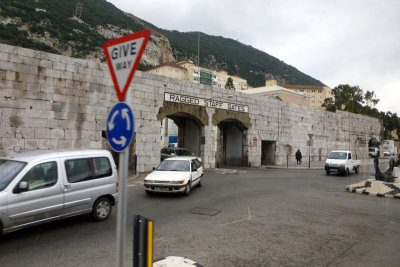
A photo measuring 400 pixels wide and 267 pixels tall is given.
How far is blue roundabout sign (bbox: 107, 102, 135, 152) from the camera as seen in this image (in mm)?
2754

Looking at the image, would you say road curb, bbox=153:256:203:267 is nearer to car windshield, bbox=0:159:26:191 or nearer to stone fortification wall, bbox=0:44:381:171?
car windshield, bbox=0:159:26:191

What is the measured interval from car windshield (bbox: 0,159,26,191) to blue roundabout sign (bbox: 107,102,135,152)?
4067mm

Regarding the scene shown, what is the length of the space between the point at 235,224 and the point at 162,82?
13060mm

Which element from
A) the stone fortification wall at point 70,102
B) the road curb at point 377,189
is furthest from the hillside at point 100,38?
the road curb at point 377,189

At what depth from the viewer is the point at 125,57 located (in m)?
2.93

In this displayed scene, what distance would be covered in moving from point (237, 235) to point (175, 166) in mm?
5795

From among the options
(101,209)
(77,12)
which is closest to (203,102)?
(101,209)

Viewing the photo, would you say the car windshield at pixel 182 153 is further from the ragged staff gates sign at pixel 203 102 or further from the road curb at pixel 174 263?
the road curb at pixel 174 263

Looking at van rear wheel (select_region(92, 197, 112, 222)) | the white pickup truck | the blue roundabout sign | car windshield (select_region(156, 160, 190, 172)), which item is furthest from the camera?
the white pickup truck

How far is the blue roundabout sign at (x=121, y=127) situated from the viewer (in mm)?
2754

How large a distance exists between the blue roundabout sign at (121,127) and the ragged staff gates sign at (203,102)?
51.5 ft

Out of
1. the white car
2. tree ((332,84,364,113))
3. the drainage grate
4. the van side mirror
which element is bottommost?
the drainage grate

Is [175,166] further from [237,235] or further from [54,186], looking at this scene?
[54,186]

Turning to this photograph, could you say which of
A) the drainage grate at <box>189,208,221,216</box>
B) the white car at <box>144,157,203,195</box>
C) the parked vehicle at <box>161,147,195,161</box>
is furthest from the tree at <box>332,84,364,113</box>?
the drainage grate at <box>189,208,221,216</box>
